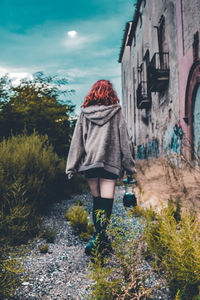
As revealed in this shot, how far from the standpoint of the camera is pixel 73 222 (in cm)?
398

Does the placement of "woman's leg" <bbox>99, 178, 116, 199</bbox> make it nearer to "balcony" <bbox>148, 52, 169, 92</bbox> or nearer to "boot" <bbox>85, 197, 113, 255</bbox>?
"boot" <bbox>85, 197, 113, 255</bbox>

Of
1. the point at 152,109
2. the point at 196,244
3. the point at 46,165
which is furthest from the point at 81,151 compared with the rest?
the point at 152,109

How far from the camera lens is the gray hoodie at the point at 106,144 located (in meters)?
2.89

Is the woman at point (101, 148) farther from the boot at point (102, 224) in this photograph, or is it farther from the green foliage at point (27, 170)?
the green foliage at point (27, 170)

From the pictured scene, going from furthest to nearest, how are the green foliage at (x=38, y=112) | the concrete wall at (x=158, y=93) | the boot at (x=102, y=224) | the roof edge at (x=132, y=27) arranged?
the roof edge at (x=132, y=27), the concrete wall at (x=158, y=93), the green foliage at (x=38, y=112), the boot at (x=102, y=224)

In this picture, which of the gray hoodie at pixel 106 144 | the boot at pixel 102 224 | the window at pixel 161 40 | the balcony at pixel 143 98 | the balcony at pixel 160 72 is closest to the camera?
the boot at pixel 102 224

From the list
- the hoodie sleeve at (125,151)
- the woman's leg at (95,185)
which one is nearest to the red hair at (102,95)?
the hoodie sleeve at (125,151)

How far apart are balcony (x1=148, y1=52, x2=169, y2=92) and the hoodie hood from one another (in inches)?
270

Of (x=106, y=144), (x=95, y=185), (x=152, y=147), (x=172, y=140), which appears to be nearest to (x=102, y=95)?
(x=106, y=144)

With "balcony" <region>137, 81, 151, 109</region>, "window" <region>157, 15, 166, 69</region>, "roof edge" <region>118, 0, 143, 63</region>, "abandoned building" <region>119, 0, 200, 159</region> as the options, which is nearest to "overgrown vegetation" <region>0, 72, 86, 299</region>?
"abandoned building" <region>119, 0, 200, 159</region>

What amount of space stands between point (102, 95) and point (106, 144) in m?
0.58

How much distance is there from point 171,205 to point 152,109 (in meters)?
9.73

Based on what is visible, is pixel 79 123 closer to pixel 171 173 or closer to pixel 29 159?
pixel 171 173

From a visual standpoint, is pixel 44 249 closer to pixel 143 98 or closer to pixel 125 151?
pixel 125 151
